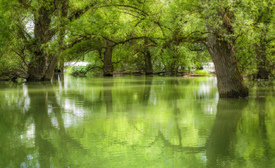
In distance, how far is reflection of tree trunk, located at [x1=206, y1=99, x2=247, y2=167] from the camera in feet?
18.2

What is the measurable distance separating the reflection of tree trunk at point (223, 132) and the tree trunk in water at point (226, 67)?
136cm

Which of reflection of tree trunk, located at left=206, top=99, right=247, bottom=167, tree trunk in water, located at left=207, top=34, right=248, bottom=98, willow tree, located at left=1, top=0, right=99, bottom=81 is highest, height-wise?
willow tree, located at left=1, top=0, right=99, bottom=81

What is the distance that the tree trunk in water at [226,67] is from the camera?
12695 mm

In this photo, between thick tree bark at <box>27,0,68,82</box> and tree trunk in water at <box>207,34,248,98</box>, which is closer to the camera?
tree trunk in water at <box>207,34,248,98</box>

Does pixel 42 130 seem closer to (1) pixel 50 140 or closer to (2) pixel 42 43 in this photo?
(1) pixel 50 140

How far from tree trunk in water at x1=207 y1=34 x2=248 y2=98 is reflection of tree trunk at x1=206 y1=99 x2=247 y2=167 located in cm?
136

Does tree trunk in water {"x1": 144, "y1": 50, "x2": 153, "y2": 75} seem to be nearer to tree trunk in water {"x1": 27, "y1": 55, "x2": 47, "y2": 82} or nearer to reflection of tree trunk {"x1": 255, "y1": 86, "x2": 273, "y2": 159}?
tree trunk in water {"x1": 27, "y1": 55, "x2": 47, "y2": 82}

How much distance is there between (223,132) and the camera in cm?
724

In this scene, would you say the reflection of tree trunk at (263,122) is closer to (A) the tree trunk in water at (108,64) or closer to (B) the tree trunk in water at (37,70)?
(B) the tree trunk in water at (37,70)

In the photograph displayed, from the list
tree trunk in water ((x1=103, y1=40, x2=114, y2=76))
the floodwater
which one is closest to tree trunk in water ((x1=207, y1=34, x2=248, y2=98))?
the floodwater

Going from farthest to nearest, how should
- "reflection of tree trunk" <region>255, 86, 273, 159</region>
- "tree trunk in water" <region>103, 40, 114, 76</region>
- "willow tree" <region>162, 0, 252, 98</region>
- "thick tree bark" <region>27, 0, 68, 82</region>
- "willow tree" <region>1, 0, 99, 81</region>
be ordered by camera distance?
"tree trunk in water" <region>103, 40, 114, 76</region>
"thick tree bark" <region>27, 0, 68, 82</region>
"willow tree" <region>1, 0, 99, 81</region>
"willow tree" <region>162, 0, 252, 98</region>
"reflection of tree trunk" <region>255, 86, 273, 159</region>

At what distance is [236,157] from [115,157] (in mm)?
1881

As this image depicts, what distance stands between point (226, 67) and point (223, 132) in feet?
19.7

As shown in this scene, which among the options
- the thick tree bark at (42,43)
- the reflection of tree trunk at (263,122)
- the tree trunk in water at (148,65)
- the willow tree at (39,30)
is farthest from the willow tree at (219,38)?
the tree trunk in water at (148,65)
